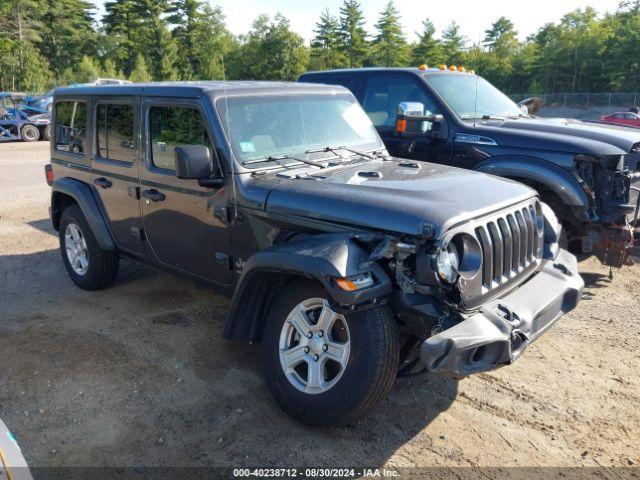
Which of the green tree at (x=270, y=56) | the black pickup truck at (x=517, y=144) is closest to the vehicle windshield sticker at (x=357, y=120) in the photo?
the black pickup truck at (x=517, y=144)

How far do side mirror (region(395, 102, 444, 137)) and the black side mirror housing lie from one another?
280 centimetres

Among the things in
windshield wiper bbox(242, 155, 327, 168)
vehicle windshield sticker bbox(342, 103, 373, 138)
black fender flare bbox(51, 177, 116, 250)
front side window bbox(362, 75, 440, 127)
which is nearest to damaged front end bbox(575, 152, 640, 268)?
front side window bbox(362, 75, 440, 127)

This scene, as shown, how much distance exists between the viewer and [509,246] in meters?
3.42

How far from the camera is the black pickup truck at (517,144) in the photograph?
5352mm

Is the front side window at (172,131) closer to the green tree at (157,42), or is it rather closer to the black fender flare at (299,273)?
the black fender flare at (299,273)

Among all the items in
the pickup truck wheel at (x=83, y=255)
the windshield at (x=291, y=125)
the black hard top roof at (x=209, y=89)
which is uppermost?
the black hard top roof at (x=209, y=89)

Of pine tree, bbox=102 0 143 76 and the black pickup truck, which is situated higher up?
pine tree, bbox=102 0 143 76

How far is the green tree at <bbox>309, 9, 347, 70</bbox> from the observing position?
60.2 m

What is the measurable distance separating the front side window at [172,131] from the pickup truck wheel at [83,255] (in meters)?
1.43

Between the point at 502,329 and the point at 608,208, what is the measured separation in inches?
126

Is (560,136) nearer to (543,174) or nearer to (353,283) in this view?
(543,174)

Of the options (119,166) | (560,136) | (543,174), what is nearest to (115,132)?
(119,166)

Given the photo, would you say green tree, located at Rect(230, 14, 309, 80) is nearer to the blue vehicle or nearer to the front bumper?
the blue vehicle

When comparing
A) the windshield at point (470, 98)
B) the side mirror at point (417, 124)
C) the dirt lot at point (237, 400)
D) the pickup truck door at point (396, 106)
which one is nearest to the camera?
the dirt lot at point (237, 400)
